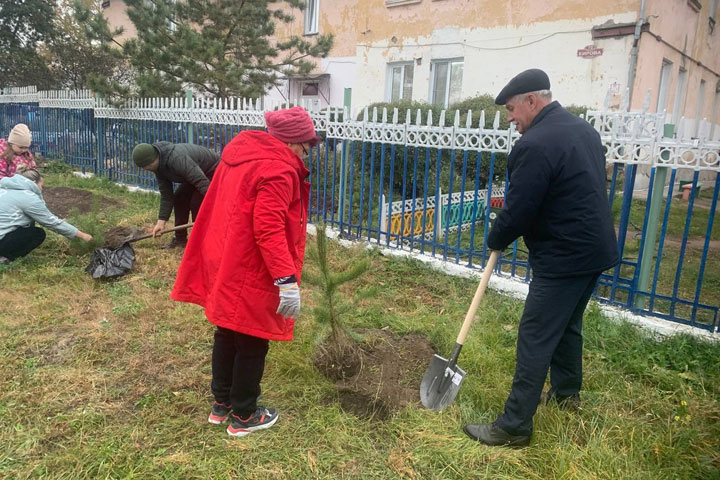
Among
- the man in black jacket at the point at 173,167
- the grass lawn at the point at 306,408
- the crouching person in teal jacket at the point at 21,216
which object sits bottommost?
the grass lawn at the point at 306,408

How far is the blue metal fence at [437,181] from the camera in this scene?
377 centimetres

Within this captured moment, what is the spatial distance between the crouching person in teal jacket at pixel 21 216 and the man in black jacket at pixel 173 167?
90cm

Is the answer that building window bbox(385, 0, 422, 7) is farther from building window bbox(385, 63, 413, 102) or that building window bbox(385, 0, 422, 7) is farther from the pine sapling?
the pine sapling

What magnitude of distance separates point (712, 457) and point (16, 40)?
65.7ft

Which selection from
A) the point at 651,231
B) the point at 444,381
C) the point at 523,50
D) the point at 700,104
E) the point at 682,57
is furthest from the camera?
the point at 700,104

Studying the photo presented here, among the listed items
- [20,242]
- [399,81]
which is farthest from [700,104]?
[20,242]

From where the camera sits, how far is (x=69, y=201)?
8422 millimetres

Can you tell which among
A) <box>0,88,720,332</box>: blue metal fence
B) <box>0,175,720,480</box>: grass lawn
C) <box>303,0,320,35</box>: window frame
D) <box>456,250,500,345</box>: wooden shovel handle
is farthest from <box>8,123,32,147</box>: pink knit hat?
<box>303,0,320,35</box>: window frame

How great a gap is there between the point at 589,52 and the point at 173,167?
29.8 ft

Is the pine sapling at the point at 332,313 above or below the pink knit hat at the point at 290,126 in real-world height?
below

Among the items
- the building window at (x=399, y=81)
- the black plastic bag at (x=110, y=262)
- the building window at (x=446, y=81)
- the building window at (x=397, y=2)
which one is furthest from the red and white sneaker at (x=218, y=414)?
the building window at (x=397, y=2)

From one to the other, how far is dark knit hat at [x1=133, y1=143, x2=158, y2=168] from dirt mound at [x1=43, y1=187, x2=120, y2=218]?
9.97ft

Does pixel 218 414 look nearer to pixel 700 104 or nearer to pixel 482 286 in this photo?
pixel 482 286

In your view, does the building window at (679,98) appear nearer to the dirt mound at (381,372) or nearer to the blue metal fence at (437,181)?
the blue metal fence at (437,181)
